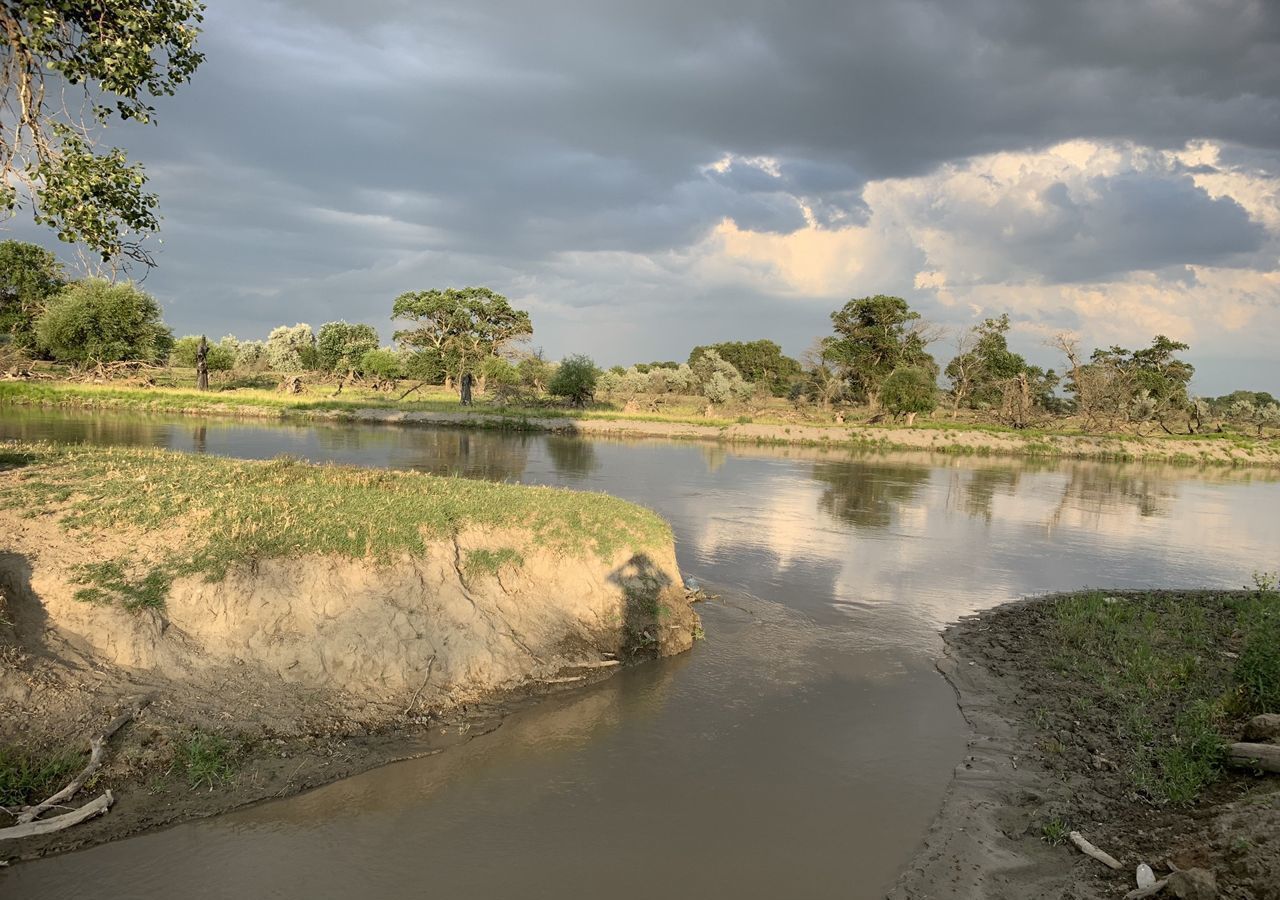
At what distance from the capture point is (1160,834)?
6621 millimetres

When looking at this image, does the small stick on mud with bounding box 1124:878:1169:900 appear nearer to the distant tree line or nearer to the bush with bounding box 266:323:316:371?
the distant tree line

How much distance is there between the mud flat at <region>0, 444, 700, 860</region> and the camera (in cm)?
668

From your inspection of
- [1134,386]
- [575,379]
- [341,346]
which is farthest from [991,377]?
[341,346]

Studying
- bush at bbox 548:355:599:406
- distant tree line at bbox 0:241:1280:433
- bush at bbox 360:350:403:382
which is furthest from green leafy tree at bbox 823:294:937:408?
bush at bbox 360:350:403:382

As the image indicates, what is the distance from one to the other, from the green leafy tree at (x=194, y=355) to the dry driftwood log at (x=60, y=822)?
295 ft

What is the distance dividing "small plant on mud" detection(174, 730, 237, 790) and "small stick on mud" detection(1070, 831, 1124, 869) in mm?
7834

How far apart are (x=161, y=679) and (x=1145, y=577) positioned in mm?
21492

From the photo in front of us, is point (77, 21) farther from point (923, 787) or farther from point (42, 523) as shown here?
point (923, 787)

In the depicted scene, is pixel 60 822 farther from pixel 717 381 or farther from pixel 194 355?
pixel 194 355

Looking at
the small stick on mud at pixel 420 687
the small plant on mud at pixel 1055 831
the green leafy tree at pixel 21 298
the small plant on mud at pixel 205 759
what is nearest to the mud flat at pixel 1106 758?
the small plant on mud at pixel 1055 831

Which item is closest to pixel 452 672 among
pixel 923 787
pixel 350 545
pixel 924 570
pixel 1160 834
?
pixel 350 545

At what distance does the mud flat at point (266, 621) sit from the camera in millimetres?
6680

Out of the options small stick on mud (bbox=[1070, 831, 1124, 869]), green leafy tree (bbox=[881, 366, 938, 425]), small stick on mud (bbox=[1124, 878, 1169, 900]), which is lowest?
small stick on mud (bbox=[1070, 831, 1124, 869])

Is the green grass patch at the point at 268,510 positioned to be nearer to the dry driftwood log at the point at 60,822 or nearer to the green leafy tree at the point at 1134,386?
the dry driftwood log at the point at 60,822
